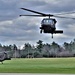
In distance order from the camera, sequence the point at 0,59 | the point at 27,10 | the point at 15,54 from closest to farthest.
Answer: the point at 27,10 < the point at 0,59 < the point at 15,54

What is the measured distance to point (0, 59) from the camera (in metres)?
105

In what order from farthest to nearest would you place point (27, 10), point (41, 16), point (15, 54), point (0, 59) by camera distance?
point (15, 54) < point (0, 59) < point (41, 16) < point (27, 10)

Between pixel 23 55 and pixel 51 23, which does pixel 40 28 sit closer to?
pixel 51 23

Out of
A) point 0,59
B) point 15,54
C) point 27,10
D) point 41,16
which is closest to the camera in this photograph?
point 27,10

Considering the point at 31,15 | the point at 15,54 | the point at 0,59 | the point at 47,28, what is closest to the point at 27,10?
the point at 31,15

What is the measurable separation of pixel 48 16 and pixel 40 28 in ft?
6.42

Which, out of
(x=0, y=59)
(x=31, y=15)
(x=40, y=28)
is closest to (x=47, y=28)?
(x=40, y=28)

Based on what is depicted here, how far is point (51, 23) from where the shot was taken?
48.7m

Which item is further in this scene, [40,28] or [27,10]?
[40,28]

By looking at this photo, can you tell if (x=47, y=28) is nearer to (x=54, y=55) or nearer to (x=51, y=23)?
(x=51, y=23)

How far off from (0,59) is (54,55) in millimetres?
81794

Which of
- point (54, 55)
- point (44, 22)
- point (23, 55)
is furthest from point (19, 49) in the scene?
point (44, 22)

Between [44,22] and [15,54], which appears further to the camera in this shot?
[15,54]

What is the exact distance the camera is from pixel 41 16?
153 feet
